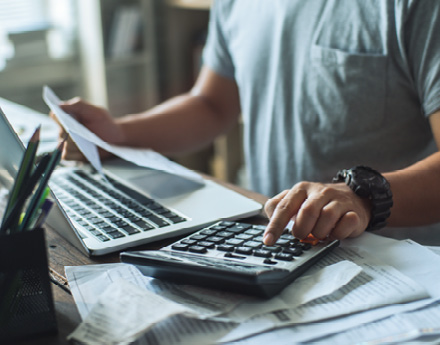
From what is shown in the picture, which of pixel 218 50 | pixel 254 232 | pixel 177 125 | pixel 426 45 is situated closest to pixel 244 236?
pixel 254 232

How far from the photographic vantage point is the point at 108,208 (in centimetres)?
77

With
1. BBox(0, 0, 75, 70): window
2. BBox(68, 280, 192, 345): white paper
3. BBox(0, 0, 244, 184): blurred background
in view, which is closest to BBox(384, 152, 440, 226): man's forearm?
BBox(68, 280, 192, 345): white paper

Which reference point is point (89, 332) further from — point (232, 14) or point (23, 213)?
point (232, 14)

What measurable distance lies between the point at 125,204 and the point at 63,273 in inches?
7.0

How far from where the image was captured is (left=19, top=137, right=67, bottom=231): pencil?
0.47m

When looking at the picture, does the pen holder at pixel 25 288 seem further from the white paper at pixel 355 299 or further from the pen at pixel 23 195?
the white paper at pixel 355 299

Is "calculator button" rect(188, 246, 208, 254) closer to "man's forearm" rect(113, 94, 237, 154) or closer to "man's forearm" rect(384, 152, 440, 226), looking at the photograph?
"man's forearm" rect(384, 152, 440, 226)

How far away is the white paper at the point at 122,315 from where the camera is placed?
1.56ft

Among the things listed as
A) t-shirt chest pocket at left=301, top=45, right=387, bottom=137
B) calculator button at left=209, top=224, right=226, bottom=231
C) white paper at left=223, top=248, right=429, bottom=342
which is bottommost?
white paper at left=223, top=248, right=429, bottom=342

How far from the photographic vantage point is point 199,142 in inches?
52.4

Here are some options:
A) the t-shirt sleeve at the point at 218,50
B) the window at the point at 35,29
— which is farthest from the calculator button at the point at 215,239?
the window at the point at 35,29

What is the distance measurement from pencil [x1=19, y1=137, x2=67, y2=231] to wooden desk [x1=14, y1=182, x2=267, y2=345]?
0.33 feet

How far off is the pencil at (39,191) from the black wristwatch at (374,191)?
1.31 ft

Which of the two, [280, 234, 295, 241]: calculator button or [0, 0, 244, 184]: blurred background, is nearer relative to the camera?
[280, 234, 295, 241]: calculator button
